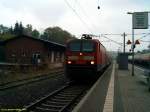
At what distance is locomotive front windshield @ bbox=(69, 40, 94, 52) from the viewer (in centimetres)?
2145

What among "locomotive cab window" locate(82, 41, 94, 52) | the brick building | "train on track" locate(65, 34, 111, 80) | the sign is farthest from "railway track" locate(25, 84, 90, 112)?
the brick building

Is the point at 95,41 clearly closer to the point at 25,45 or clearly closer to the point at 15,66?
the point at 15,66

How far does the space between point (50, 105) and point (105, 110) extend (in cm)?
273

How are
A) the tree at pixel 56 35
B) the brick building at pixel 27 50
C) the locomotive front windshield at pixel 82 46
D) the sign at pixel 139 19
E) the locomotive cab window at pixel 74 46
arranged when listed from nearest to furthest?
the locomotive front windshield at pixel 82 46
the locomotive cab window at pixel 74 46
the sign at pixel 139 19
the brick building at pixel 27 50
the tree at pixel 56 35

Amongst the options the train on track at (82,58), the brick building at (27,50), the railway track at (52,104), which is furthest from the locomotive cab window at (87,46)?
the brick building at (27,50)

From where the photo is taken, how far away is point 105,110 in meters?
10.7

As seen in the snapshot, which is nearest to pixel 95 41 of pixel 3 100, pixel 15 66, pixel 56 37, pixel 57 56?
pixel 3 100

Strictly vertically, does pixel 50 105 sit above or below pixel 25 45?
below

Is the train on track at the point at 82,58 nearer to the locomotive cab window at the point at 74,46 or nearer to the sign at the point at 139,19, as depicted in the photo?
the locomotive cab window at the point at 74,46

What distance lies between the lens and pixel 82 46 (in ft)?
70.9

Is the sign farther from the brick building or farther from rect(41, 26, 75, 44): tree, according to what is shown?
rect(41, 26, 75, 44): tree

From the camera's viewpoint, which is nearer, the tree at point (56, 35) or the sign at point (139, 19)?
the sign at point (139, 19)

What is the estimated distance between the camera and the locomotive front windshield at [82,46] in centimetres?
2145

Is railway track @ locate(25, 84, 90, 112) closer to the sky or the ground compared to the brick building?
closer to the ground
